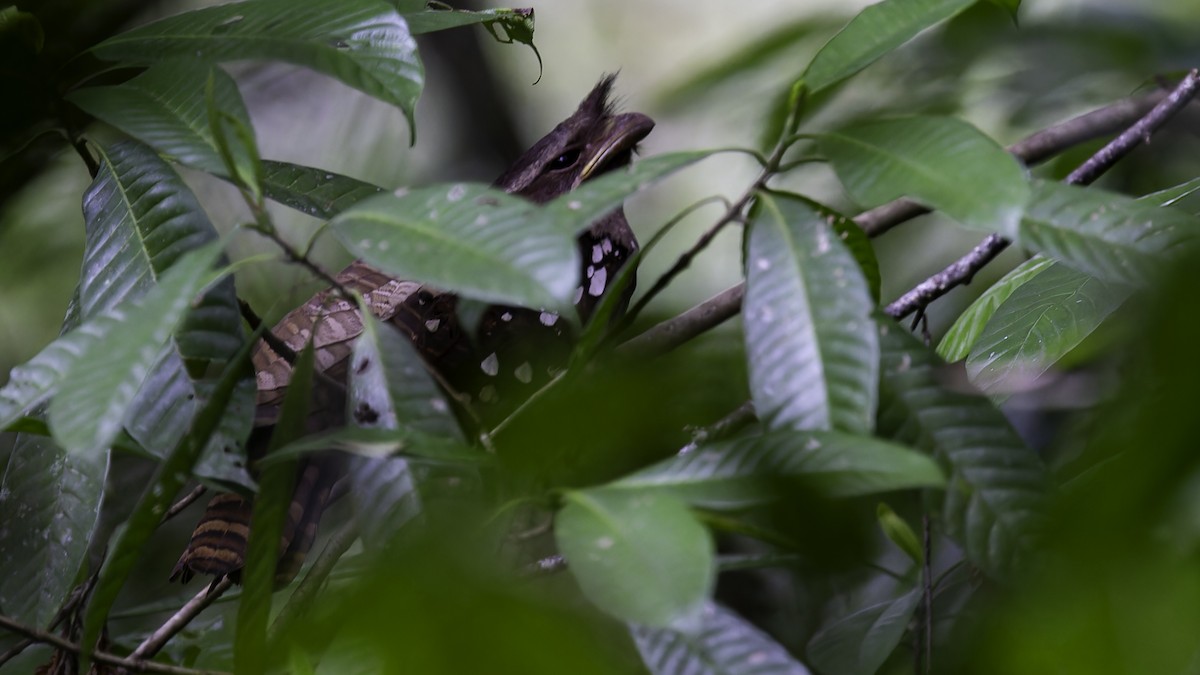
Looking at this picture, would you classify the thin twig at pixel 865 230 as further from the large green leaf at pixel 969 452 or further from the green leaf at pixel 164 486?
the green leaf at pixel 164 486

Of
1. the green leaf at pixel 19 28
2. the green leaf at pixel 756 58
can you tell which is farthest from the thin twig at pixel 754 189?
the green leaf at pixel 756 58

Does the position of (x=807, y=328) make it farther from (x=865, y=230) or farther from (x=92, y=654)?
(x=92, y=654)

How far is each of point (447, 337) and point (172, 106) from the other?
25.4 inches

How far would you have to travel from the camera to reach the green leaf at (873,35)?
98 cm

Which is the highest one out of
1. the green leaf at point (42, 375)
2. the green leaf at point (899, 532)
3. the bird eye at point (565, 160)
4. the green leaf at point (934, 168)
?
the green leaf at point (42, 375)

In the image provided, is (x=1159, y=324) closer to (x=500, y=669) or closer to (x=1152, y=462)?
(x=1152, y=462)

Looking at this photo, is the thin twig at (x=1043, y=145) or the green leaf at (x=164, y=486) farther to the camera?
the thin twig at (x=1043, y=145)

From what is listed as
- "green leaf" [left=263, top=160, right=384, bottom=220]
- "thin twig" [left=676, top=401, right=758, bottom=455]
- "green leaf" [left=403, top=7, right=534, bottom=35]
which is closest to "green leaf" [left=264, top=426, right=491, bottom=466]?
"thin twig" [left=676, top=401, right=758, bottom=455]

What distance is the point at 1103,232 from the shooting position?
877 millimetres

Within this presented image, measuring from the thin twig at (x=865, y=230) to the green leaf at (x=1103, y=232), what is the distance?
0.37 meters

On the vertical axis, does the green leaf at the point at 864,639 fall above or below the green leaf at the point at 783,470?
below

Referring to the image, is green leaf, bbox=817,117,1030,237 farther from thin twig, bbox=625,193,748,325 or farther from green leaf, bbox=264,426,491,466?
green leaf, bbox=264,426,491,466

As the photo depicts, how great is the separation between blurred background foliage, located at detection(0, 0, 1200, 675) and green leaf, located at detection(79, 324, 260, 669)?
0.27 feet

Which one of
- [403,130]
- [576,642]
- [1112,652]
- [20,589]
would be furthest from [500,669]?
[403,130]
